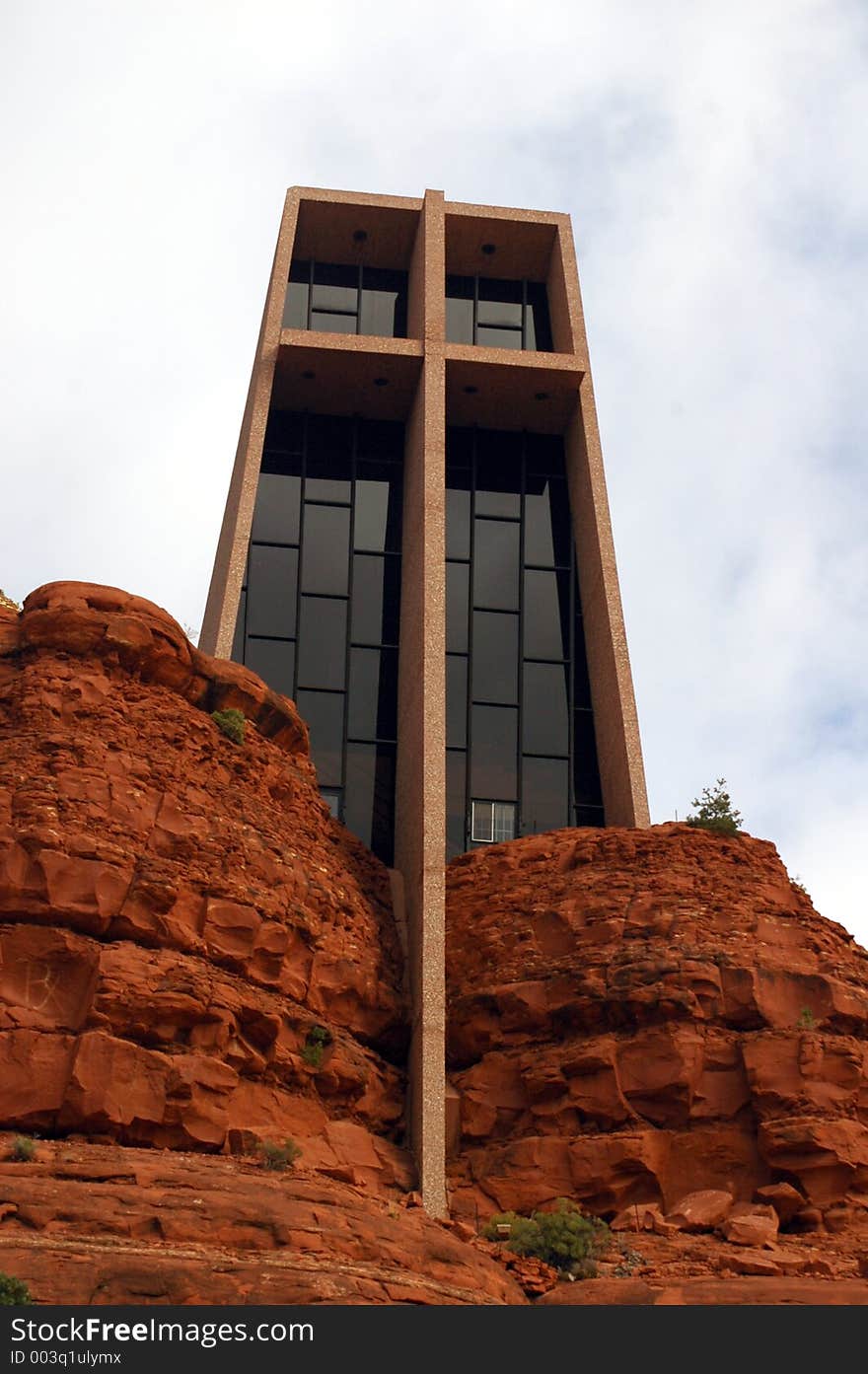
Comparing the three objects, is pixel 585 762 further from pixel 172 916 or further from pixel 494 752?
pixel 172 916

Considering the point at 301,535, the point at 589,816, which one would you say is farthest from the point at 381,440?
the point at 589,816

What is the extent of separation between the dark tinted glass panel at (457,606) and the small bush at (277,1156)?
15596 millimetres

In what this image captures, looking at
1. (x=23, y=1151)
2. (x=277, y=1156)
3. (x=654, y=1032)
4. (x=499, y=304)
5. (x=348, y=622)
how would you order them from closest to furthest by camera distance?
1. (x=23, y=1151)
2. (x=277, y=1156)
3. (x=654, y=1032)
4. (x=348, y=622)
5. (x=499, y=304)

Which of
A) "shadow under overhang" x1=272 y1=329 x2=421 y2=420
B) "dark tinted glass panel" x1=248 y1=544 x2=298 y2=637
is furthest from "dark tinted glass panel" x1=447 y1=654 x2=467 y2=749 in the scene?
"shadow under overhang" x1=272 y1=329 x2=421 y2=420

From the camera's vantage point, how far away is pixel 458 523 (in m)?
38.1

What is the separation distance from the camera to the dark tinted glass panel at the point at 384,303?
132 feet

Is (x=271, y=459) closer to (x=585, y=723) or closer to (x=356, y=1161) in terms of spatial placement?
(x=585, y=723)

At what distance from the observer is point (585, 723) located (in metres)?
36.2

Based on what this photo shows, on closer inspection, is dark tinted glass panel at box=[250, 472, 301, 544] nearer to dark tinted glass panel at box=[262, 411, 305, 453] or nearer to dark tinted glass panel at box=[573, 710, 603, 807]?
dark tinted glass panel at box=[262, 411, 305, 453]

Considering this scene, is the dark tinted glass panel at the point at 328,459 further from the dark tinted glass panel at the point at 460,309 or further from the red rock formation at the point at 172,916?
the red rock formation at the point at 172,916

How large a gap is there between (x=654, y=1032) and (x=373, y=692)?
1151 cm

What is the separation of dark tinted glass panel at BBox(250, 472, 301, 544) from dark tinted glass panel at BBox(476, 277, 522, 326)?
6360 mm

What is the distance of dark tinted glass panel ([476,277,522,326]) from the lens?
40.8 meters

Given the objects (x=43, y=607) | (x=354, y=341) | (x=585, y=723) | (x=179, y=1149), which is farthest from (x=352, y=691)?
(x=179, y=1149)
